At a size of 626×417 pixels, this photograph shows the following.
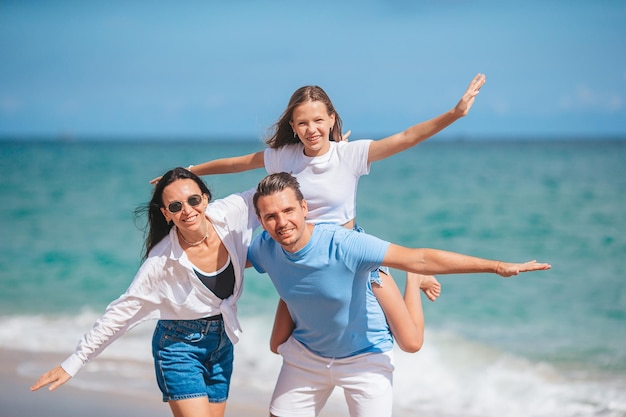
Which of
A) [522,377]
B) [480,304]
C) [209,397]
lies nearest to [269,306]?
[480,304]

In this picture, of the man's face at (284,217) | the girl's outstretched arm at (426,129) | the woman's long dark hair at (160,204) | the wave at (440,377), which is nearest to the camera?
the man's face at (284,217)

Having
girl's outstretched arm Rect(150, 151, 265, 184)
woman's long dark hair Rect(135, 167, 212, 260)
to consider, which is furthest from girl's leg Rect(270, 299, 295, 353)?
girl's outstretched arm Rect(150, 151, 265, 184)

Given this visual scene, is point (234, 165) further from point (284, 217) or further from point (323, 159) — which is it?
point (284, 217)

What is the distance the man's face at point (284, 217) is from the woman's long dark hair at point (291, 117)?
0.65 m

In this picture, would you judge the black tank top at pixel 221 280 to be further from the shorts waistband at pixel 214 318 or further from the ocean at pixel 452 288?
the ocean at pixel 452 288

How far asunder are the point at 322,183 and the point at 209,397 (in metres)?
1.18

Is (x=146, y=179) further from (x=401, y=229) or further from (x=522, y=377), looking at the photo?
(x=522, y=377)

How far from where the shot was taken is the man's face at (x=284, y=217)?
3418mm

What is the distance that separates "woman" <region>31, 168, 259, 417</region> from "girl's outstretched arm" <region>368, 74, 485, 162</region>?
788 millimetres

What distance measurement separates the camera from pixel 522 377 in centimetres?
727

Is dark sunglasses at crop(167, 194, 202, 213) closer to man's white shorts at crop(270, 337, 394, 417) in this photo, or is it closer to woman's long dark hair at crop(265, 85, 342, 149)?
woman's long dark hair at crop(265, 85, 342, 149)

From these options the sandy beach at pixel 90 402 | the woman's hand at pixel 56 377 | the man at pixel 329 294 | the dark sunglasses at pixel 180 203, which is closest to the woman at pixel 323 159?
the man at pixel 329 294

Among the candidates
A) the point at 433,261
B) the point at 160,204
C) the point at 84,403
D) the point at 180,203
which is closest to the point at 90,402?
the point at 84,403

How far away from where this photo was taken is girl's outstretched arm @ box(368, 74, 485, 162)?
362 cm
